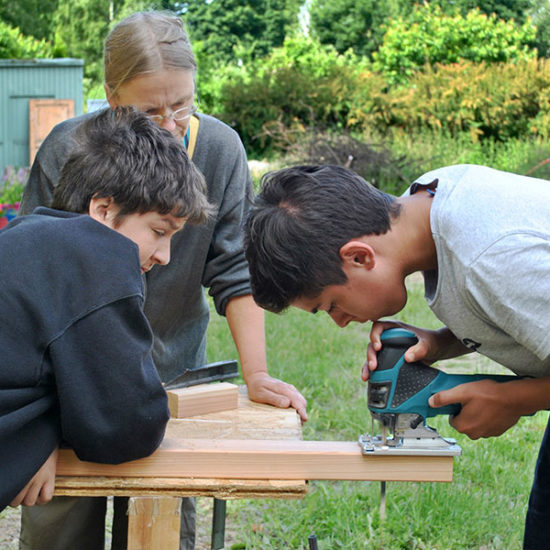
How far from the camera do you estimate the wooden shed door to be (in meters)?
12.6

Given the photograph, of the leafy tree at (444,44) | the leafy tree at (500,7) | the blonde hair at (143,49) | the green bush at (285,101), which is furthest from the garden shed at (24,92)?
the leafy tree at (500,7)

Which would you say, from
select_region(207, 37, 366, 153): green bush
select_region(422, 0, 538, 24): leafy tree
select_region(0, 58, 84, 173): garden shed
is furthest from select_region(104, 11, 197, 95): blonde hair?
select_region(422, 0, 538, 24): leafy tree

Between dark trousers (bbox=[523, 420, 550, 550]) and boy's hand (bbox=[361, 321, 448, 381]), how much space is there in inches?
21.7

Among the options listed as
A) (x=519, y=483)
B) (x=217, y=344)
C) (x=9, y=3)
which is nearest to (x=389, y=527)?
(x=519, y=483)

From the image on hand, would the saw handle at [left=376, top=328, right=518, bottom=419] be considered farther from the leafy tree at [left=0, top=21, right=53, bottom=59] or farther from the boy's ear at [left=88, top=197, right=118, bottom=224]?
the leafy tree at [left=0, top=21, right=53, bottom=59]

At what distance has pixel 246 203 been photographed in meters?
2.79

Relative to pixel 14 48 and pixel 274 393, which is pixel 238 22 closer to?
pixel 14 48

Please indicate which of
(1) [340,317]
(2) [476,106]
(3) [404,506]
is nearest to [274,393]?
(1) [340,317]

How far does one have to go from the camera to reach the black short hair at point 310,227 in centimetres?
202

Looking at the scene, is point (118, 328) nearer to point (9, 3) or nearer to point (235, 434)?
point (235, 434)

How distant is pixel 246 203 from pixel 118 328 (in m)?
1.16

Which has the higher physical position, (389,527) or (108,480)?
(108,480)

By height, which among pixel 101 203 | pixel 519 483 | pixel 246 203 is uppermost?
pixel 101 203

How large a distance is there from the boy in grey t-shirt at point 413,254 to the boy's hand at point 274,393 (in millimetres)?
347
